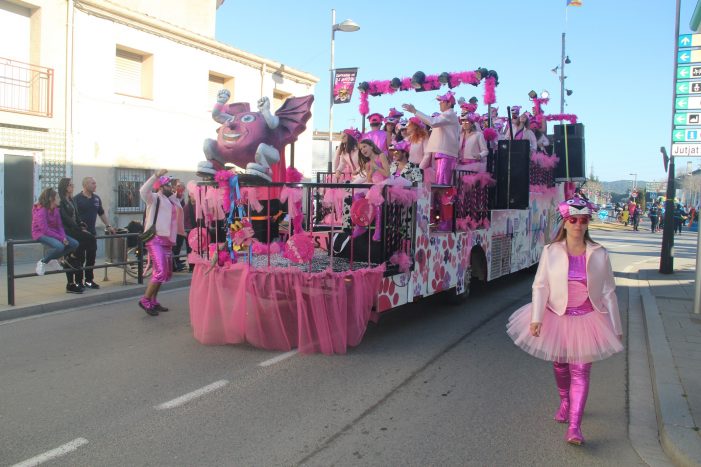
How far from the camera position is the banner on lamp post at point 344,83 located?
1545 cm

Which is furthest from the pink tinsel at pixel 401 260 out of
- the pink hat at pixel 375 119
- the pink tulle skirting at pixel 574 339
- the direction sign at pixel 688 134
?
the direction sign at pixel 688 134

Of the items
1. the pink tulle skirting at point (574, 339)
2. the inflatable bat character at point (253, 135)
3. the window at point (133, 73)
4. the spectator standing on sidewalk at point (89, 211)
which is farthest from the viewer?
the window at point (133, 73)

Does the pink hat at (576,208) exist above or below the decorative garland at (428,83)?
below

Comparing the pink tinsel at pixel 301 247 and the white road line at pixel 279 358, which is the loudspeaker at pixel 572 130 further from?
the white road line at pixel 279 358

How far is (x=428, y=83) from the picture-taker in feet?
31.4

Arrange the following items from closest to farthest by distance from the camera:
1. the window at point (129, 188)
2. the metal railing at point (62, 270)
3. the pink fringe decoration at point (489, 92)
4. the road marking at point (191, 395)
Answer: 1. the road marking at point (191, 395)
2. the metal railing at point (62, 270)
3. the pink fringe decoration at point (489, 92)
4. the window at point (129, 188)

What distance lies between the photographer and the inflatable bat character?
7.03 m

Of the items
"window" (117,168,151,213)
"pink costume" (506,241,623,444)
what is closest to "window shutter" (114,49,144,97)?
"window" (117,168,151,213)

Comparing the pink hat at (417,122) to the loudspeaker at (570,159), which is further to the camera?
the loudspeaker at (570,159)

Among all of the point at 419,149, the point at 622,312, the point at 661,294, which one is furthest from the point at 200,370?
the point at 661,294

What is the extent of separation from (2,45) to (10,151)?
7.98ft

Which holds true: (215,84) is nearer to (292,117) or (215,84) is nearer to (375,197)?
(292,117)

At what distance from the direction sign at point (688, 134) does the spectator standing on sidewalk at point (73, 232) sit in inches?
368

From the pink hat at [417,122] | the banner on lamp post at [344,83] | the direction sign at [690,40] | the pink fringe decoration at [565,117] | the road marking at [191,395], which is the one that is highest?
the banner on lamp post at [344,83]
